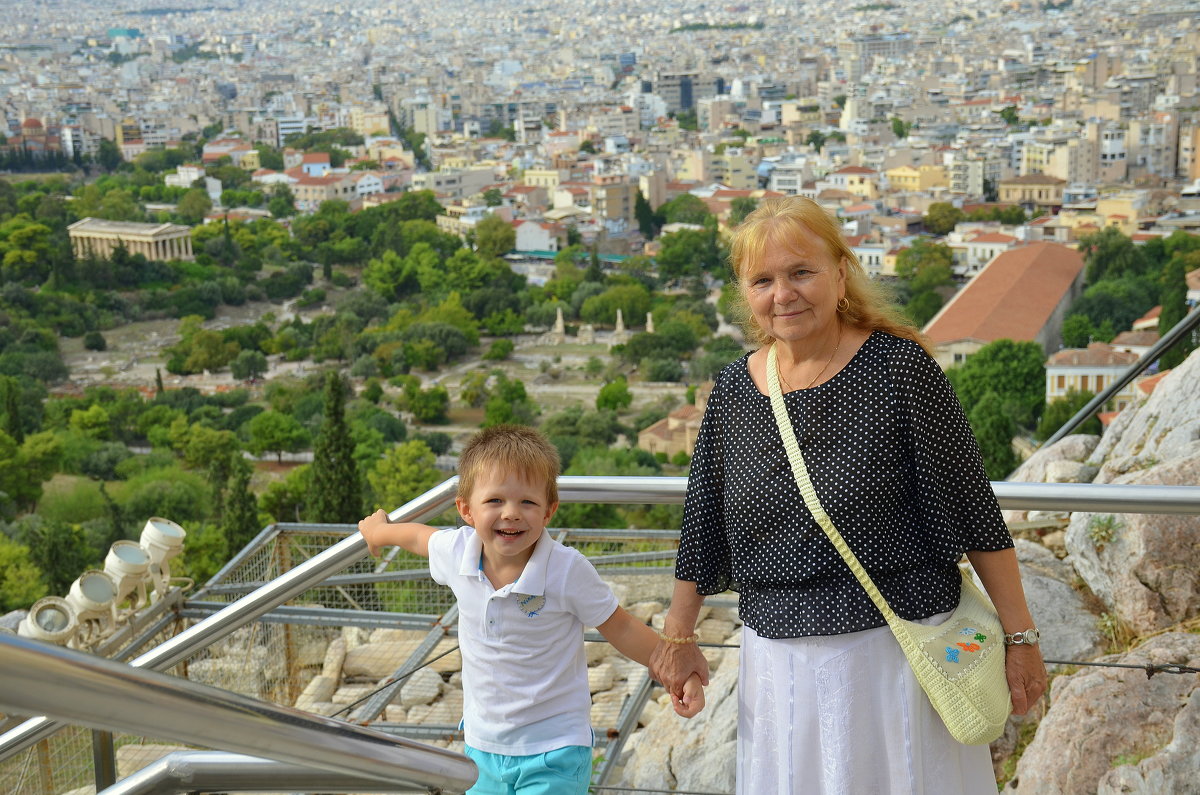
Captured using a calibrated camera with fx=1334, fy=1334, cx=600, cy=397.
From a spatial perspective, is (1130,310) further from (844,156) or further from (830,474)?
(830,474)

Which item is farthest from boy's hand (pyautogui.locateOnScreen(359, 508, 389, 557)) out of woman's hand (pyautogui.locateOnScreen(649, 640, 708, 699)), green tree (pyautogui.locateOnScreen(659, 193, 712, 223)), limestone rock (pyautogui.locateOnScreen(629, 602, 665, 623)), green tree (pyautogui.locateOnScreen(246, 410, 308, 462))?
green tree (pyautogui.locateOnScreen(659, 193, 712, 223))

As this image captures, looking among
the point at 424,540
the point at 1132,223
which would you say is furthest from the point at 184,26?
the point at 424,540

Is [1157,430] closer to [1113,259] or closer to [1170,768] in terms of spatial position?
[1170,768]

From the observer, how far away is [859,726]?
2.48ft

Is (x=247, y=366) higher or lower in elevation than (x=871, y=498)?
lower

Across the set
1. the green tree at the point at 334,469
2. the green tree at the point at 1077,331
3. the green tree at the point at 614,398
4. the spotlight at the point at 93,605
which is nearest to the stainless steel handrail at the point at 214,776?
the spotlight at the point at 93,605

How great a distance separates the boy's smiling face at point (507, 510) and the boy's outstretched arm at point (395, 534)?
0.33 ft

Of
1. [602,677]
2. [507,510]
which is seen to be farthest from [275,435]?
[507,510]

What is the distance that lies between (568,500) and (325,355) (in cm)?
2473

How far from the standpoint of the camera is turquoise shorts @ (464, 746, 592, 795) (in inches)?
33.2

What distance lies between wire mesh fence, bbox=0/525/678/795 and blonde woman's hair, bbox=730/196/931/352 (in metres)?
0.69

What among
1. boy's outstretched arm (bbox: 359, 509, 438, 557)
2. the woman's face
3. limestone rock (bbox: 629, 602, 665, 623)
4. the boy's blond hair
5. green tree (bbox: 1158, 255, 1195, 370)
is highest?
the woman's face

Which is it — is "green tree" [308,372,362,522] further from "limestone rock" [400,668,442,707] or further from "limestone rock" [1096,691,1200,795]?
"limestone rock" [1096,691,1200,795]

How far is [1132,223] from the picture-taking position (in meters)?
27.5
